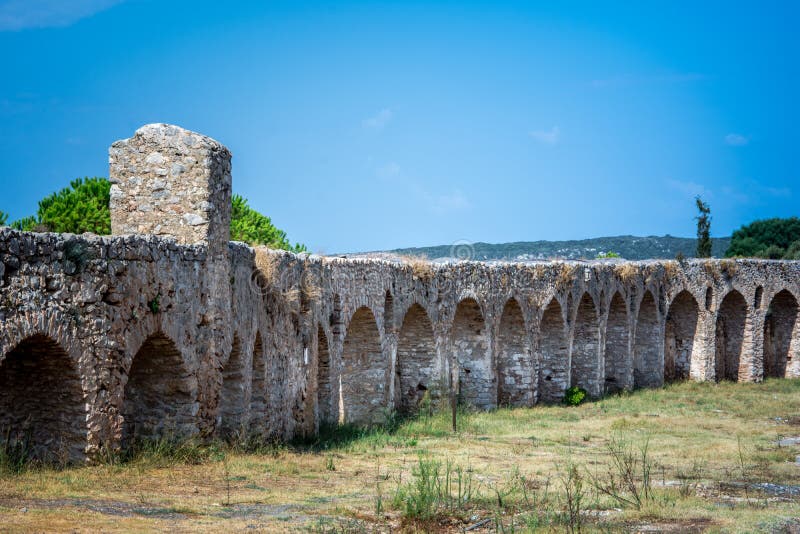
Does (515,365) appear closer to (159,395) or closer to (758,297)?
(758,297)

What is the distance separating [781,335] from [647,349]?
631cm

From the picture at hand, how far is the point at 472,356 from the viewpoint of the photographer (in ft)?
61.8

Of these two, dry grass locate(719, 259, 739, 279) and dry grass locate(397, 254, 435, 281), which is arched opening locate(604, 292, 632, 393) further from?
dry grass locate(397, 254, 435, 281)

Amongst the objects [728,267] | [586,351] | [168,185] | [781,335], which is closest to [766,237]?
[781,335]

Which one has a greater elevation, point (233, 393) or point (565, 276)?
point (565, 276)

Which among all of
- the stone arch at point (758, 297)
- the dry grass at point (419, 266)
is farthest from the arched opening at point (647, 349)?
the dry grass at point (419, 266)

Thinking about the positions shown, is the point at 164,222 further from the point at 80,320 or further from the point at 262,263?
the point at 80,320

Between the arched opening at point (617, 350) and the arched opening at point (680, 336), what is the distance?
335 centimetres

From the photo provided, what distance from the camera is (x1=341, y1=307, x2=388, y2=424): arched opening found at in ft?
50.3

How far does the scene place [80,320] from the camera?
7699 millimetres

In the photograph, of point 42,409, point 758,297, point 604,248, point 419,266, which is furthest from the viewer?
point 604,248

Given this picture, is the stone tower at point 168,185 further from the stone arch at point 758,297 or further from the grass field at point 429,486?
the stone arch at point 758,297

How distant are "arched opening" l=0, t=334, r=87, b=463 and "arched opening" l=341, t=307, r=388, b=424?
25.4 feet

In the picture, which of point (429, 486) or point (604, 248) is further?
point (604, 248)
